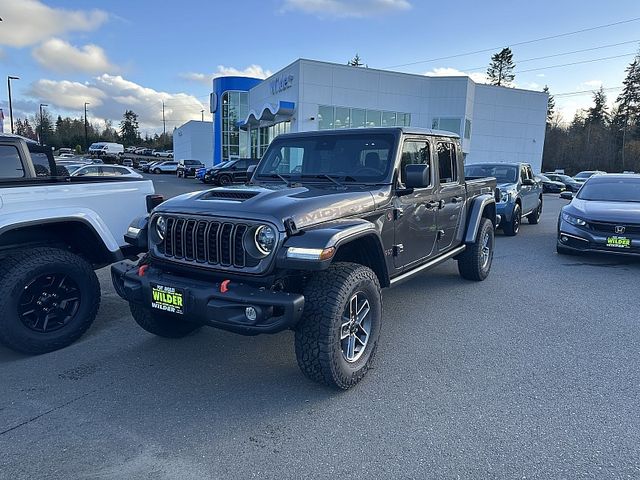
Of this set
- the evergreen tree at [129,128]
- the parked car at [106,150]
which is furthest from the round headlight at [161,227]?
the evergreen tree at [129,128]

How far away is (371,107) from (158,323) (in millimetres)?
28991

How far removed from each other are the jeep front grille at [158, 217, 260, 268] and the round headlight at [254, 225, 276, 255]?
0.27 feet

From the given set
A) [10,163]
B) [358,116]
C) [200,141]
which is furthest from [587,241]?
[200,141]

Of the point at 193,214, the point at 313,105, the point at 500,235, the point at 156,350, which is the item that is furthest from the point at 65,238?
the point at 313,105

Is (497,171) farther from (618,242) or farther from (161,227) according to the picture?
(161,227)

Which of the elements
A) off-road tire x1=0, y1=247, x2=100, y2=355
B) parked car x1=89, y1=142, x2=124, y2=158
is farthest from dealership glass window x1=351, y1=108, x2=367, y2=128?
parked car x1=89, y1=142, x2=124, y2=158

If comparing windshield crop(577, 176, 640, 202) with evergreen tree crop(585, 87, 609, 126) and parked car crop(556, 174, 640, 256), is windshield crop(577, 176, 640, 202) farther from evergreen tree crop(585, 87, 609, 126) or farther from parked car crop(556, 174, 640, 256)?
evergreen tree crop(585, 87, 609, 126)

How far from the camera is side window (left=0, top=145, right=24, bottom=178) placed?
4.51 metres

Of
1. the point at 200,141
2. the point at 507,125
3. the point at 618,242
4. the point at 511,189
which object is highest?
the point at 507,125

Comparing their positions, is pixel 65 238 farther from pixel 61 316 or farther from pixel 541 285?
pixel 541 285

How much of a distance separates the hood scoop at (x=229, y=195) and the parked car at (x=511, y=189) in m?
7.71

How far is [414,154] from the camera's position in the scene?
15.5 feet

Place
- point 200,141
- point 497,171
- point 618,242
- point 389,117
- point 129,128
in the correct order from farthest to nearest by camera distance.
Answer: point 129,128, point 200,141, point 389,117, point 497,171, point 618,242

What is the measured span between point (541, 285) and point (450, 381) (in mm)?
3726
